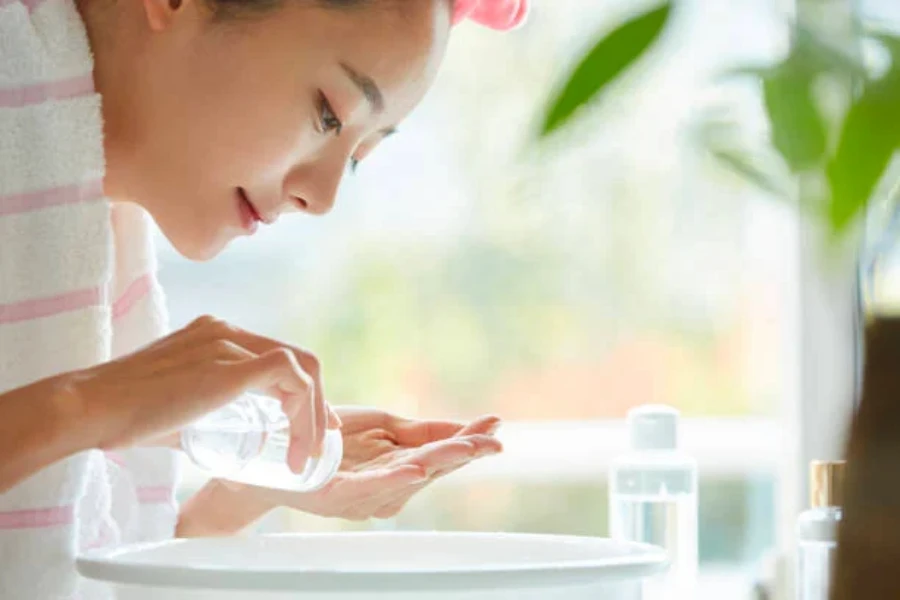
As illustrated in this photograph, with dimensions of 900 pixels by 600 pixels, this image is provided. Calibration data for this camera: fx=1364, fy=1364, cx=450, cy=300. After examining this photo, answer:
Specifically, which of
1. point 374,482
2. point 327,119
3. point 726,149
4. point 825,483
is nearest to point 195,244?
point 327,119

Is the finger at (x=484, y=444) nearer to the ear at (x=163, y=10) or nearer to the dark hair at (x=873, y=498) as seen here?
the ear at (x=163, y=10)

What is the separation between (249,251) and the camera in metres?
2.04

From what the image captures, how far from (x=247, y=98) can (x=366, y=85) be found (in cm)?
9

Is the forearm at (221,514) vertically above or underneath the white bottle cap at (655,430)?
underneath

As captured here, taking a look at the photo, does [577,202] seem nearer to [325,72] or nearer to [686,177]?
[686,177]

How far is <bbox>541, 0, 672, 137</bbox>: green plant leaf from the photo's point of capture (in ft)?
0.94

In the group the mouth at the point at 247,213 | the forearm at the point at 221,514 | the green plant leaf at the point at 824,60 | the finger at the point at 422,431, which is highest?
the mouth at the point at 247,213

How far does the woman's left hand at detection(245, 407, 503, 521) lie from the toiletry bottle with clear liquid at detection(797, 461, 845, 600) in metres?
0.21

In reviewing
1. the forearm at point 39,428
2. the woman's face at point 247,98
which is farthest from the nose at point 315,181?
the forearm at point 39,428

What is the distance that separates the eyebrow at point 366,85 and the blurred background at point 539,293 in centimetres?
97

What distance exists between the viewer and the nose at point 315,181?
106 cm

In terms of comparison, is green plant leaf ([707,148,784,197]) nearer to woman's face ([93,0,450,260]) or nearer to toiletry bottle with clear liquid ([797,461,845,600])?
toiletry bottle with clear liquid ([797,461,845,600])

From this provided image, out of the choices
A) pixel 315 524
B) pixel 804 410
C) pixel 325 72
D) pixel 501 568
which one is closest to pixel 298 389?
pixel 501 568

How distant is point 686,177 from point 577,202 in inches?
6.7
